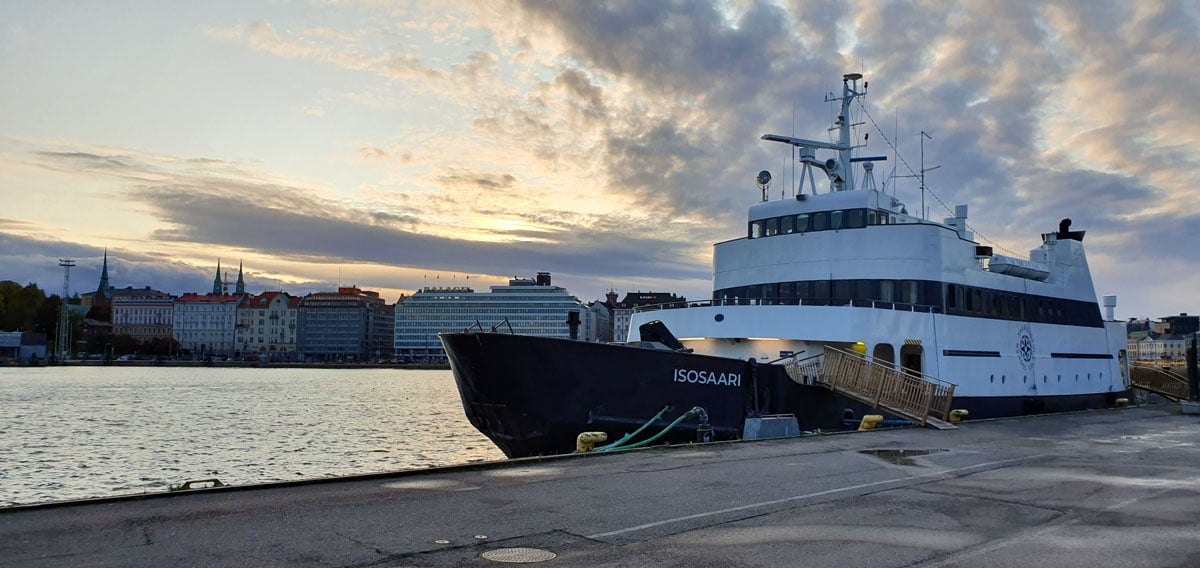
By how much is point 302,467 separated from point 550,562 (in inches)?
1019

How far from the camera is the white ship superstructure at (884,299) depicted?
22.0m

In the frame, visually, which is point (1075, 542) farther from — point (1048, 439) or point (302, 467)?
point (302, 467)

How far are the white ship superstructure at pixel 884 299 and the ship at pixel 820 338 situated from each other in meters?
0.05

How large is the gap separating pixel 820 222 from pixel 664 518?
1860 cm

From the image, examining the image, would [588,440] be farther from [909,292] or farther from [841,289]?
[909,292]

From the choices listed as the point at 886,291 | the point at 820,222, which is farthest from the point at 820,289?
the point at 820,222

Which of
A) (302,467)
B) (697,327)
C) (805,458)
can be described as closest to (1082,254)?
(697,327)

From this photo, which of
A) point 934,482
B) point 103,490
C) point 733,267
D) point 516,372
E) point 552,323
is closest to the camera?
point 934,482

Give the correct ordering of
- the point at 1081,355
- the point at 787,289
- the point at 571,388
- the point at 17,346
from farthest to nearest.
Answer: the point at 17,346
the point at 1081,355
the point at 787,289
the point at 571,388

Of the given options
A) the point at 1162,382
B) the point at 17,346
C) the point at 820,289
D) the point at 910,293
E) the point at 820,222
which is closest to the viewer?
the point at 910,293

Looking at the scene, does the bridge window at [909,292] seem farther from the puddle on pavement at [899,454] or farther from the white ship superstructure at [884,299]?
the puddle on pavement at [899,454]

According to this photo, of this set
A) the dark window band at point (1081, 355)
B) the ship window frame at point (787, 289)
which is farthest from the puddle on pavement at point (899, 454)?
the dark window band at point (1081, 355)

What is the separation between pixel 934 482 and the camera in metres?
11.6

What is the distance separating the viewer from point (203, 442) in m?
38.3
